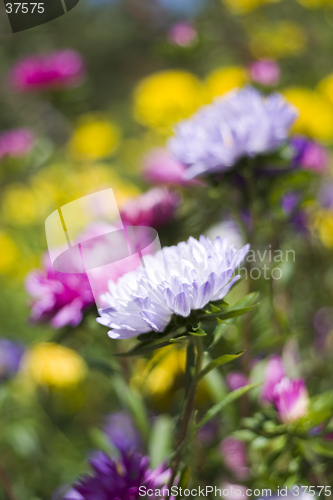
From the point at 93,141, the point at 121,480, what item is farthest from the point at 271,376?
the point at 93,141

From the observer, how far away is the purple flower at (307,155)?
631 mm

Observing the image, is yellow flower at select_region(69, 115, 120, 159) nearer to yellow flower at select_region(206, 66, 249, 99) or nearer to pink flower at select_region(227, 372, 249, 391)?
yellow flower at select_region(206, 66, 249, 99)

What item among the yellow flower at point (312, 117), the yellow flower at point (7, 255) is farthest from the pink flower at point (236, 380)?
the yellow flower at point (7, 255)

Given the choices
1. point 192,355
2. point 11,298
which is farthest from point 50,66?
point 192,355

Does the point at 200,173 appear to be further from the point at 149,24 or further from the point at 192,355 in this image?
the point at 149,24

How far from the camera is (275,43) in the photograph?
1214 mm

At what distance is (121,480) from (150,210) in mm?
317

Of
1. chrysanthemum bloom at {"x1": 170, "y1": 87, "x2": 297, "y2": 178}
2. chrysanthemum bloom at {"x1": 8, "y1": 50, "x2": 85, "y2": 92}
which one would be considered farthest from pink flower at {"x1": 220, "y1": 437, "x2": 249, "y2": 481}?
chrysanthemum bloom at {"x1": 8, "y1": 50, "x2": 85, "y2": 92}

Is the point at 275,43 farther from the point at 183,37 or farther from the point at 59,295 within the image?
the point at 59,295

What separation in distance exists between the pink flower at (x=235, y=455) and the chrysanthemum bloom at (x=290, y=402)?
19 centimetres

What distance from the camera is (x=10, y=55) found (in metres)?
2.52

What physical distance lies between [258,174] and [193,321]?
0.27 metres

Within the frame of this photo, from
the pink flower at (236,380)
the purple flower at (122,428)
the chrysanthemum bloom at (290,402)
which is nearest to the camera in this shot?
the chrysanthemum bloom at (290,402)

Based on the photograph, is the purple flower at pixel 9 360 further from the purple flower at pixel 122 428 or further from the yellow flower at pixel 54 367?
the purple flower at pixel 122 428
